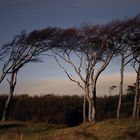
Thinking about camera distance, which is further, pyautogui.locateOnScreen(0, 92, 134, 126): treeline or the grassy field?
pyautogui.locateOnScreen(0, 92, 134, 126): treeline

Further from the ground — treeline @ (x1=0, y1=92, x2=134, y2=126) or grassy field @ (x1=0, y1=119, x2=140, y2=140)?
treeline @ (x1=0, y1=92, x2=134, y2=126)

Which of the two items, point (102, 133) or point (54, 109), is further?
point (54, 109)

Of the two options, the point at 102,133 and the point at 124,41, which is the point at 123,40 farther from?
the point at 102,133

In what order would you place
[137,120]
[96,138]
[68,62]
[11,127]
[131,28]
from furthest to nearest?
[68,62] → [131,28] → [11,127] → [137,120] → [96,138]

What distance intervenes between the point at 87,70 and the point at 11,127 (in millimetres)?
9309

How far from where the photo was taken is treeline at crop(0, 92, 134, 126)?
31.1 meters

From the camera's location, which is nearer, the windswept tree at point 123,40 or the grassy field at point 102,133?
the grassy field at point 102,133

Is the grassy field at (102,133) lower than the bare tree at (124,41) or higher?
lower

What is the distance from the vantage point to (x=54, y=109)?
102ft

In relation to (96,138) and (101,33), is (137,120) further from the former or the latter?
(101,33)

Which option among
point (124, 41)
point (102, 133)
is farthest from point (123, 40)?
point (102, 133)

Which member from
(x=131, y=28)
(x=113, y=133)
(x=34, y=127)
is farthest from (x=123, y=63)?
(x=113, y=133)

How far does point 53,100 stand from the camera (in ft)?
104

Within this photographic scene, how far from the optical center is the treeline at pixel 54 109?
3112 cm
